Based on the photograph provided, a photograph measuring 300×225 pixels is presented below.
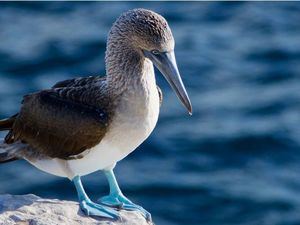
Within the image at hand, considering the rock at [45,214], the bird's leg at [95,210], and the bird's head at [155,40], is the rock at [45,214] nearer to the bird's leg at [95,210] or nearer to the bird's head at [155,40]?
the bird's leg at [95,210]

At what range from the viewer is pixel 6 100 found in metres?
22.2

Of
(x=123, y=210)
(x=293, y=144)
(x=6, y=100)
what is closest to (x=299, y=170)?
(x=293, y=144)

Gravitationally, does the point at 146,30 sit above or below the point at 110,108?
above

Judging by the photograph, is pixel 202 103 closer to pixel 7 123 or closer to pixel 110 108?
pixel 7 123

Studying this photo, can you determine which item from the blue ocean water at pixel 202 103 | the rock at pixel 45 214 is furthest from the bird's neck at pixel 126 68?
the blue ocean water at pixel 202 103

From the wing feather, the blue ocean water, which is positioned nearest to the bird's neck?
the wing feather

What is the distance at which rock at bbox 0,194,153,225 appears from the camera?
36.4 feet

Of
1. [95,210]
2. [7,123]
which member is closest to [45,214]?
[95,210]

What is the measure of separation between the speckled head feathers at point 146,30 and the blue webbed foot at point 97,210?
5.86 ft

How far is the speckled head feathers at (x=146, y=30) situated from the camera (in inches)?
438

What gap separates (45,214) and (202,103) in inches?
453

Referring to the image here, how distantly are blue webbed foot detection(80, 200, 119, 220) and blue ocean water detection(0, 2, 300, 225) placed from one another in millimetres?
8139

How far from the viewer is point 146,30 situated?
11156mm

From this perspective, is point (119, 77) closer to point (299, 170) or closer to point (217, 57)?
point (299, 170)
